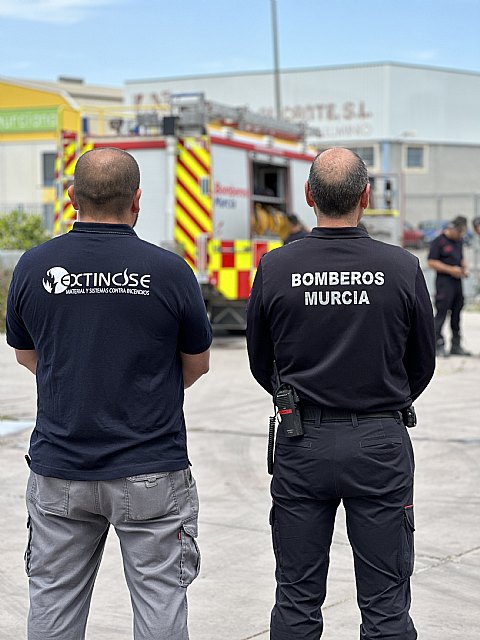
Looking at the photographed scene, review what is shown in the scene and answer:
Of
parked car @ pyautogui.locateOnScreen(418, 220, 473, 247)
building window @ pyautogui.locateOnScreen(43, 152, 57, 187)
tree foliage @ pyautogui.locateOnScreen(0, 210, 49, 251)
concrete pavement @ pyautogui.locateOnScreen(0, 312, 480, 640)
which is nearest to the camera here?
concrete pavement @ pyautogui.locateOnScreen(0, 312, 480, 640)

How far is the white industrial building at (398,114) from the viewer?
4838 cm

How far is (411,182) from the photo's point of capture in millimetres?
50188

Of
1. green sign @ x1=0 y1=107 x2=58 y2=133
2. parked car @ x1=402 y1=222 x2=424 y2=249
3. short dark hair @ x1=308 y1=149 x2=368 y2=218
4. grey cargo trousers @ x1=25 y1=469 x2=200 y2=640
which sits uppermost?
green sign @ x1=0 y1=107 x2=58 y2=133

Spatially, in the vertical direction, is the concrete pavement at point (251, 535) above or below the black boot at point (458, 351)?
above

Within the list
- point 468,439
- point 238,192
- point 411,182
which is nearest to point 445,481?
point 468,439

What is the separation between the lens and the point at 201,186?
13539 mm

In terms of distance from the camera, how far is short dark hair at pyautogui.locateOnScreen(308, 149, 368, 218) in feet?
11.0

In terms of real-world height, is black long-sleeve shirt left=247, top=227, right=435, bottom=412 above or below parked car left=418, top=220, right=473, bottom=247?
above

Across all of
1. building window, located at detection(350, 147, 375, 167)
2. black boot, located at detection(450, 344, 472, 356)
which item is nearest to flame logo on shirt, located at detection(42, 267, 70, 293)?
black boot, located at detection(450, 344, 472, 356)

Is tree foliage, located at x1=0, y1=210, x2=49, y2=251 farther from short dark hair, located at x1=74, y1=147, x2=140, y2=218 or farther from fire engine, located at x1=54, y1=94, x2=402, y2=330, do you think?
short dark hair, located at x1=74, y1=147, x2=140, y2=218

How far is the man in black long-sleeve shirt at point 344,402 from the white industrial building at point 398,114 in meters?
43.9

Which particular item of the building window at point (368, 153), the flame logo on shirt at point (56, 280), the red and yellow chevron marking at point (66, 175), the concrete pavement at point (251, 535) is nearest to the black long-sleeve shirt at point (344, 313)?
the flame logo on shirt at point (56, 280)

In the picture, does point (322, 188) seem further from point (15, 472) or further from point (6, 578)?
point (15, 472)

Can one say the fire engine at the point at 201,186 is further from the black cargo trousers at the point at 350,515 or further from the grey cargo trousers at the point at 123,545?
the grey cargo trousers at the point at 123,545
